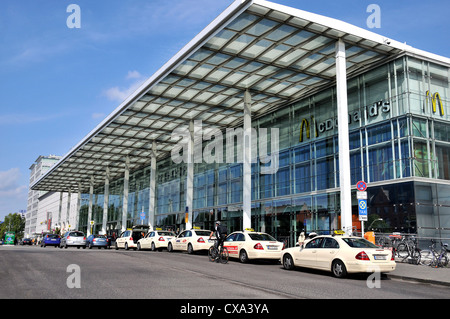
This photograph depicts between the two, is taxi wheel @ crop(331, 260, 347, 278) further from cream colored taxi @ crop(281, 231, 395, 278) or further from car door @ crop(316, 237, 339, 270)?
car door @ crop(316, 237, 339, 270)

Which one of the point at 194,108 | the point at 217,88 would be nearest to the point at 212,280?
the point at 217,88

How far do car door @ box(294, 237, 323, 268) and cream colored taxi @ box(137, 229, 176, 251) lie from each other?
1458 cm

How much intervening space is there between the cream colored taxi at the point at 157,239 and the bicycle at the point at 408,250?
15.0 meters

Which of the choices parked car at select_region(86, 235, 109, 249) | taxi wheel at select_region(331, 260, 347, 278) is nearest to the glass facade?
taxi wheel at select_region(331, 260, 347, 278)

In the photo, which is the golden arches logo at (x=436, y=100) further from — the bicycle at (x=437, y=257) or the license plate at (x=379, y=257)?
the license plate at (x=379, y=257)

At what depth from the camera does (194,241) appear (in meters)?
24.4

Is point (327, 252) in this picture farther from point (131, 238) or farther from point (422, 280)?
point (131, 238)

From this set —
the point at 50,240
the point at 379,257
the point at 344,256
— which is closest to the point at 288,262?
the point at 344,256

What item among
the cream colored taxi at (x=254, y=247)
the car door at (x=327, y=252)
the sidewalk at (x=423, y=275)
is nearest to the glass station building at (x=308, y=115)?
the cream colored taxi at (x=254, y=247)

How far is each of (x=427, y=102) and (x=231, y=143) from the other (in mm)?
17639

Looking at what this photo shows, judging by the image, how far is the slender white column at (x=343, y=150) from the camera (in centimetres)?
2057

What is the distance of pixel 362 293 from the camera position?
9555 mm

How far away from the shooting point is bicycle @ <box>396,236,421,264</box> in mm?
17516
